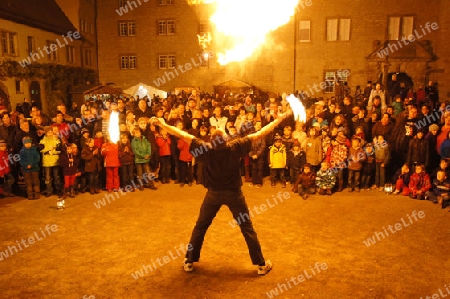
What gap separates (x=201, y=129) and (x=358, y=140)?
4.06 m

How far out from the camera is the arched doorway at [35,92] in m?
24.8

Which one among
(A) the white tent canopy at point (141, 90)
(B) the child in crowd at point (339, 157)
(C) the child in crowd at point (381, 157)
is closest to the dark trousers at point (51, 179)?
(B) the child in crowd at point (339, 157)

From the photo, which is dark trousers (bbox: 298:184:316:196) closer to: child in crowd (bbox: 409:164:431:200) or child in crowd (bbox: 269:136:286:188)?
child in crowd (bbox: 269:136:286:188)

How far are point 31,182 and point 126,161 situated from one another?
230 centimetres

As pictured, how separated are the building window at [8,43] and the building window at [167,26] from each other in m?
10.7

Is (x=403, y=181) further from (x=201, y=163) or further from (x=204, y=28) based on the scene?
(x=204, y=28)

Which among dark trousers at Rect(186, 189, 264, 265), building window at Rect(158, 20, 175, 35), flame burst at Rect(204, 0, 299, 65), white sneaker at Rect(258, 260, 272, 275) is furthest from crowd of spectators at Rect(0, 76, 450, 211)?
building window at Rect(158, 20, 175, 35)

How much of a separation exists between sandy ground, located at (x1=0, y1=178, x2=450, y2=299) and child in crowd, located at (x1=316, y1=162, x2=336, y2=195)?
38cm

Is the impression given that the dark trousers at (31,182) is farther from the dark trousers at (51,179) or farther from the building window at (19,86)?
the building window at (19,86)

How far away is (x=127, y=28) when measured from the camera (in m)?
30.6

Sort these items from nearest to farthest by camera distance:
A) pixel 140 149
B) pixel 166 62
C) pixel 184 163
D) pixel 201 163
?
pixel 140 149
pixel 201 163
pixel 184 163
pixel 166 62

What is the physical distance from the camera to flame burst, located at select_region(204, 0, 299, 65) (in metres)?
23.8

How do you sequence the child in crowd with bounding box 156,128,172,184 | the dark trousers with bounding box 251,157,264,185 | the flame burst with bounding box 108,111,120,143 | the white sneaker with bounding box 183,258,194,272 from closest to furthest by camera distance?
the white sneaker with bounding box 183,258,194,272
the flame burst with bounding box 108,111,120,143
the dark trousers with bounding box 251,157,264,185
the child in crowd with bounding box 156,128,172,184

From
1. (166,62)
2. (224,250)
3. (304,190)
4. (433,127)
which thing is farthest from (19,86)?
(433,127)
